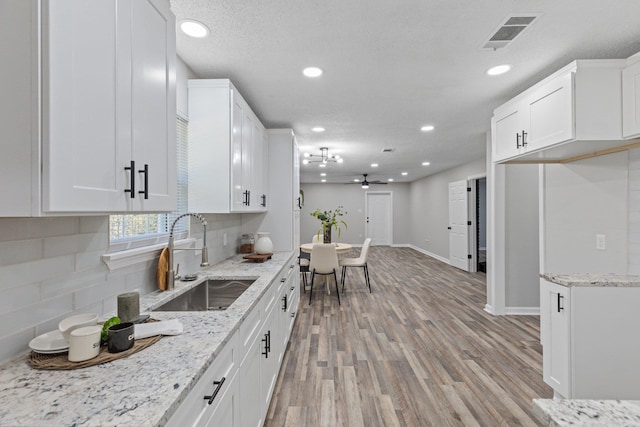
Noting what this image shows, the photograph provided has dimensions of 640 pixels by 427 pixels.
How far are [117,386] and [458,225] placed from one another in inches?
296

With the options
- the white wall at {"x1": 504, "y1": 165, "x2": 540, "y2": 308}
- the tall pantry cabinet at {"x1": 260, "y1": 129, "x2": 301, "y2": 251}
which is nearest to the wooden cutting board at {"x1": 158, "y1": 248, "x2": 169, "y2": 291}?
the tall pantry cabinet at {"x1": 260, "y1": 129, "x2": 301, "y2": 251}

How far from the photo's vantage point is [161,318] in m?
1.37

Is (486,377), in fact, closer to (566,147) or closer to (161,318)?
(566,147)

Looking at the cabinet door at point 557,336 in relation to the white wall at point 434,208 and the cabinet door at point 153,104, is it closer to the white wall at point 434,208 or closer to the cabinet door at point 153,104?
the cabinet door at point 153,104

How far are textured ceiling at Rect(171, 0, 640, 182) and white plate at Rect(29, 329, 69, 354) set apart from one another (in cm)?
166

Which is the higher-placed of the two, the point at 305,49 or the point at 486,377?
the point at 305,49

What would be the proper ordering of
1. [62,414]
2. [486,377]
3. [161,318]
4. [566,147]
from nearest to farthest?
[62,414]
[161,318]
[566,147]
[486,377]

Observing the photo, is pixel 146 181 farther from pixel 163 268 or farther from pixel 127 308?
pixel 163 268

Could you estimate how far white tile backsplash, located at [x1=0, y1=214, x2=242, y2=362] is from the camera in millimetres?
972

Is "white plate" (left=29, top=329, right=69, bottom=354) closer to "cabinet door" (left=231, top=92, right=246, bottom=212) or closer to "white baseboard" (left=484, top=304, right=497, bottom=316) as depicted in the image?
"cabinet door" (left=231, top=92, right=246, bottom=212)

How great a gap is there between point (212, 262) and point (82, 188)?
1913 millimetres

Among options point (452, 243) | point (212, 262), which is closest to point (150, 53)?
point (212, 262)

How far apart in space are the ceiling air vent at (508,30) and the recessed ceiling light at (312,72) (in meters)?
1.18

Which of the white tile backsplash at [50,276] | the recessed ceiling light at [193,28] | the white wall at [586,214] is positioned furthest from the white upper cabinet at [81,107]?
the white wall at [586,214]
